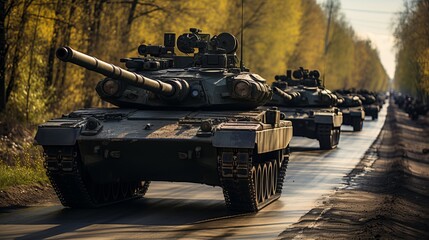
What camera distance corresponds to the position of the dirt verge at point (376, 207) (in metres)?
13.0

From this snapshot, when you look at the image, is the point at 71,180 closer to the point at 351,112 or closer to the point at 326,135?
the point at 326,135

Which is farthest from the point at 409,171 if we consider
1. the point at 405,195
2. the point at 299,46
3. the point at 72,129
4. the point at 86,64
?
the point at 299,46

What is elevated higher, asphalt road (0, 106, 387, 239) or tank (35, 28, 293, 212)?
tank (35, 28, 293, 212)

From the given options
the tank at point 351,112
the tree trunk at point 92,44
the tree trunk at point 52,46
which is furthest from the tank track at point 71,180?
the tank at point 351,112

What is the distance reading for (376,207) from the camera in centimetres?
1623

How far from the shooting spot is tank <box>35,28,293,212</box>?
47.4ft

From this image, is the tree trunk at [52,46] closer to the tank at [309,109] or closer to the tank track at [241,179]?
the tank at [309,109]

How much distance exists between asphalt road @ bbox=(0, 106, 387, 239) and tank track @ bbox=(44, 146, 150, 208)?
0.79ft

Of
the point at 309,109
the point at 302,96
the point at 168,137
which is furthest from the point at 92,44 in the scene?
the point at 168,137

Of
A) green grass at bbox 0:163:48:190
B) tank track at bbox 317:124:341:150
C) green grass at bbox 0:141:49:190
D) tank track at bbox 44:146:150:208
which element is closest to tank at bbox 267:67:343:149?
tank track at bbox 317:124:341:150

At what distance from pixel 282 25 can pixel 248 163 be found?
50.2 m

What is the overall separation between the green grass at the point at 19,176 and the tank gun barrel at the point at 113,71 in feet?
11.2

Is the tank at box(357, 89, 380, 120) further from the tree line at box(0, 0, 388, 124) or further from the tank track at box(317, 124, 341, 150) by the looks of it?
the tank track at box(317, 124, 341, 150)

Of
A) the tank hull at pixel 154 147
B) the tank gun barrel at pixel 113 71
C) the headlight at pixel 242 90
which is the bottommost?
the tank hull at pixel 154 147
